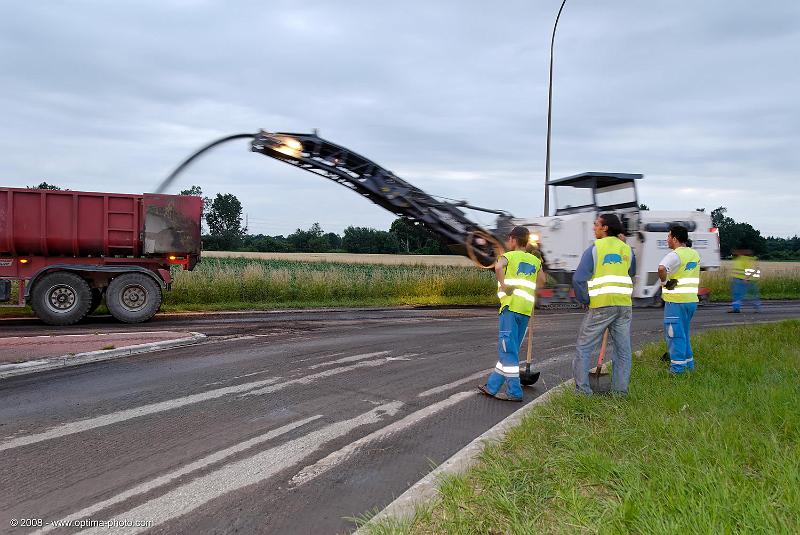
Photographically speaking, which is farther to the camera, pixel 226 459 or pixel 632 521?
pixel 226 459

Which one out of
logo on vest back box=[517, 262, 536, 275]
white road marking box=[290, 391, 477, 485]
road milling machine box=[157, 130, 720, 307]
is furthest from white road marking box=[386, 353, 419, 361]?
road milling machine box=[157, 130, 720, 307]

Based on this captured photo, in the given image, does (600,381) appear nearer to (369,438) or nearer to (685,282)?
(685,282)

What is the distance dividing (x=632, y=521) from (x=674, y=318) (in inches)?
177

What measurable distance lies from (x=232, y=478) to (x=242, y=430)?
3.15ft

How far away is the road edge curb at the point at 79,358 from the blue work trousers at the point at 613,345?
19.7 feet

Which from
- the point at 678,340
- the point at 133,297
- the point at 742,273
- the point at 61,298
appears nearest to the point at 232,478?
the point at 678,340

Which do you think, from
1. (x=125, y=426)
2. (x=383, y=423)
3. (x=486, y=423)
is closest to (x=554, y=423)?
(x=486, y=423)

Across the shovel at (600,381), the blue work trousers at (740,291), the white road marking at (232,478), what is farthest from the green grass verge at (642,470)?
the blue work trousers at (740,291)

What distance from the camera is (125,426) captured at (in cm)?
464

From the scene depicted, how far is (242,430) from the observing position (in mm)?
4613

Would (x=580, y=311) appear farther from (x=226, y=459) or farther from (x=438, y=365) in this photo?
(x=226, y=459)

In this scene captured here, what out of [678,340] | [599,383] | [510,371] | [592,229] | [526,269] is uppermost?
[592,229]

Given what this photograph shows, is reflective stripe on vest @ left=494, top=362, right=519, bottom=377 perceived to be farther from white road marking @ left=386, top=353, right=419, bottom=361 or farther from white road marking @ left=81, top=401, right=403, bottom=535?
white road marking @ left=386, top=353, right=419, bottom=361

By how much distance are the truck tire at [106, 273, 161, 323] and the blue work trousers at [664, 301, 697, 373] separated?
9942mm
